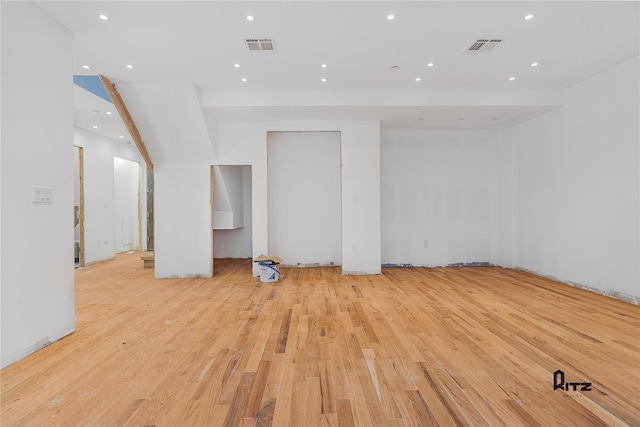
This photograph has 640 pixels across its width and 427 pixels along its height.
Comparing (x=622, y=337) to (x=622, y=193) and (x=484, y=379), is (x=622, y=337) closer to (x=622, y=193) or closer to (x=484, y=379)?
(x=484, y=379)

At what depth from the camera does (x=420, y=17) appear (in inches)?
109

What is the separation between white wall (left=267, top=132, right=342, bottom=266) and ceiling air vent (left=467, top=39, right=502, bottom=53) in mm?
3038

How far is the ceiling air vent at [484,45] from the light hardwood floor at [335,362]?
298 cm

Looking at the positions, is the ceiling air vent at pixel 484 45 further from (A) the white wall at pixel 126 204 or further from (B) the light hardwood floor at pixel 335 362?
(A) the white wall at pixel 126 204

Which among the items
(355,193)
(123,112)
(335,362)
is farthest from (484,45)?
(123,112)

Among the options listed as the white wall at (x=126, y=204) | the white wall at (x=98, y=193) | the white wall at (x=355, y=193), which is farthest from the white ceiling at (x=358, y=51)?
the white wall at (x=126, y=204)

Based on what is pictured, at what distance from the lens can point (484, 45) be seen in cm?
328

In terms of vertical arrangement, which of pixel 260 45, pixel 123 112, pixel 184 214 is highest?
pixel 260 45

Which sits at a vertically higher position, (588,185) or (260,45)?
(260,45)

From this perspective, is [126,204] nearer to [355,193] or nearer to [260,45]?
[355,193]

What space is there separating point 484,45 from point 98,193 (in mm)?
7731

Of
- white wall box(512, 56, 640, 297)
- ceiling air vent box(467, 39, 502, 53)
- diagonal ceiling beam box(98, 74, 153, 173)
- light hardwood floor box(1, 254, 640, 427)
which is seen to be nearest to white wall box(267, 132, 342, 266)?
light hardwood floor box(1, 254, 640, 427)

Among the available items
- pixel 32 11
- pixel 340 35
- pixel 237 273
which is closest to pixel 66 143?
pixel 32 11

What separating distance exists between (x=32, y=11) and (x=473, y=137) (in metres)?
6.62
